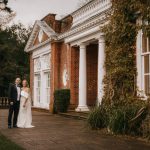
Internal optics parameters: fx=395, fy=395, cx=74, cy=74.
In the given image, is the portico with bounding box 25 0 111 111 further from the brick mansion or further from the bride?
the bride

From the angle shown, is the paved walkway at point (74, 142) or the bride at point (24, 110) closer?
the paved walkway at point (74, 142)

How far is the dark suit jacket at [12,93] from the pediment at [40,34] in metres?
9.33

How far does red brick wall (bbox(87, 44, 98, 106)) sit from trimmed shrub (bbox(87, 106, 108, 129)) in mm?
8470

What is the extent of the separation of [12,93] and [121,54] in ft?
13.6

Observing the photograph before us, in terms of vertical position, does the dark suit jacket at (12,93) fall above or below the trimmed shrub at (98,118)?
above

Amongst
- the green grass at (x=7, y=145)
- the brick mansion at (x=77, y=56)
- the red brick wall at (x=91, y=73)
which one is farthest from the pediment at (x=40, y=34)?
the green grass at (x=7, y=145)

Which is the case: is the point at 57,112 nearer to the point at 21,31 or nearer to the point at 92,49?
the point at 92,49

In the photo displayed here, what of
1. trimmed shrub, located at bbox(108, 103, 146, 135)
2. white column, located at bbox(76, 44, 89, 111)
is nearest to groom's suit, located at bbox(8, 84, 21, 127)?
trimmed shrub, located at bbox(108, 103, 146, 135)

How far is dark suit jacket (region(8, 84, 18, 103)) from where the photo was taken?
1386cm

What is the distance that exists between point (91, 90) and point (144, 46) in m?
8.35

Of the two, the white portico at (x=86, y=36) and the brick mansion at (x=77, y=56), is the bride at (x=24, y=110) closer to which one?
the brick mansion at (x=77, y=56)

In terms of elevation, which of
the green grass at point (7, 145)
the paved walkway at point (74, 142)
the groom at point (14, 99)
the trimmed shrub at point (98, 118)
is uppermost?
the groom at point (14, 99)

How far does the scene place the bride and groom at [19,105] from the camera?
1388 centimetres

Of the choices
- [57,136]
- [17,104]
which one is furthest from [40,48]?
[57,136]
